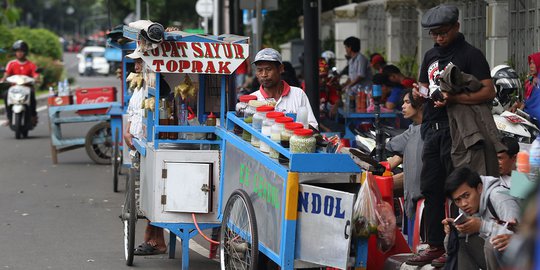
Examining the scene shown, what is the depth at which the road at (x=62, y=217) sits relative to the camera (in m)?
8.67

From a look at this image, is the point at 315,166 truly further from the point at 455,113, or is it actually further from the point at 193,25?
the point at 193,25

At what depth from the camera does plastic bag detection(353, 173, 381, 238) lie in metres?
5.98

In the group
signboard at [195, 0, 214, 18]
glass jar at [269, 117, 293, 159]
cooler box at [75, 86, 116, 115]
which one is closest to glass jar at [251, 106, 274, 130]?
glass jar at [269, 117, 293, 159]

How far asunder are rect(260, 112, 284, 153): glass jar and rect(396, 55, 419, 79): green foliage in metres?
13.0

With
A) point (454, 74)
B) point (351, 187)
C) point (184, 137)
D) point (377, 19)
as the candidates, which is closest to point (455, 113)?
point (454, 74)

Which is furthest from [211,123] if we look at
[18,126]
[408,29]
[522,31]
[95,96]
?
[408,29]

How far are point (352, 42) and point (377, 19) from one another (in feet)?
24.6

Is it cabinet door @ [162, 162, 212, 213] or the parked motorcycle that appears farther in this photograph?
the parked motorcycle

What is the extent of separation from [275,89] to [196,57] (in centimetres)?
67

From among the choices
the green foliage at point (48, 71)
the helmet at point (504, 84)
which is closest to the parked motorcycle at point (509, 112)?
the helmet at point (504, 84)

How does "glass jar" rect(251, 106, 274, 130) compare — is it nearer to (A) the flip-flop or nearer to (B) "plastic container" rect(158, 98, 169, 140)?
(B) "plastic container" rect(158, 98, 169, 140)

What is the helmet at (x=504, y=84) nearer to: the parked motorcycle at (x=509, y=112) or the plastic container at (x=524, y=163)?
the parked motorcycle at (x=509, y=112)

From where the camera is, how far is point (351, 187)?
6129 mm

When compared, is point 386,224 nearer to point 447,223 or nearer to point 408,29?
point 447,223
